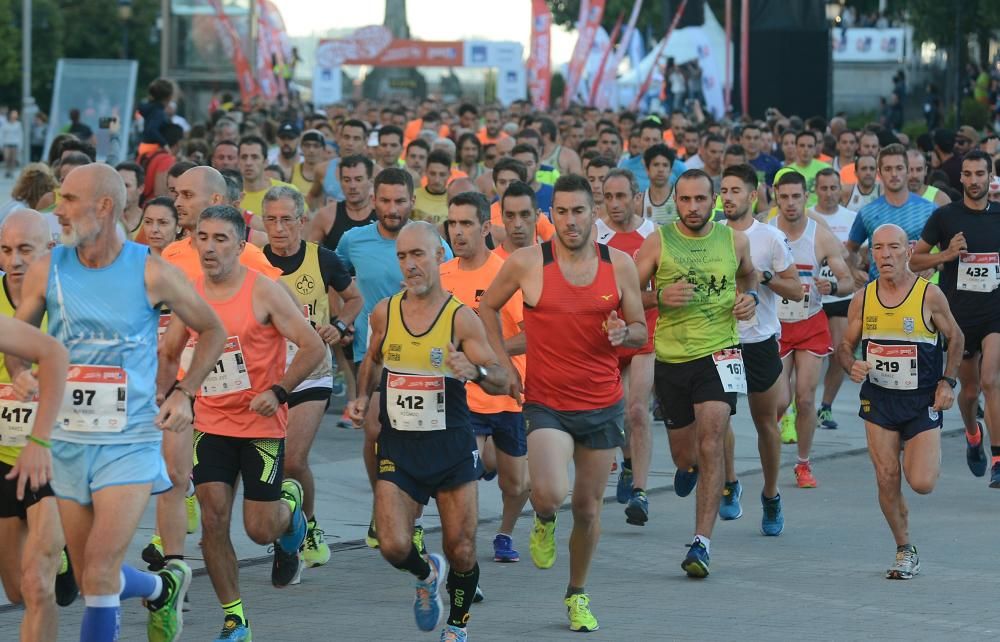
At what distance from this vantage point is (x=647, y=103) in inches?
2021

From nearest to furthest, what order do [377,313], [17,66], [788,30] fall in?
[377,313] < [788,30] < [17,66]

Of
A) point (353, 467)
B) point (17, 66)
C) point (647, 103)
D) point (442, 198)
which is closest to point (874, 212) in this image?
point (442, 198)

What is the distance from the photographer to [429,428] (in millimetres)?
7695

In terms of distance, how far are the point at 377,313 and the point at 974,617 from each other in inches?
111

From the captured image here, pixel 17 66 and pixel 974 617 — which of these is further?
pixel 17 66

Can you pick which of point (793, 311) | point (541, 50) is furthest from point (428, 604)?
point (541, 50)

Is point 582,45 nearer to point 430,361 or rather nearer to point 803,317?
point 803,317

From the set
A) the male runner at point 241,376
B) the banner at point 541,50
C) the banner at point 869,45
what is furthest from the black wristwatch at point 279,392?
the banner at point 869,45

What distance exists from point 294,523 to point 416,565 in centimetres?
96

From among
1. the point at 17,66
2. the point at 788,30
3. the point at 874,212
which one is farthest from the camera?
the point at 17,66

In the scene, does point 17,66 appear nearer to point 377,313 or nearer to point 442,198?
point 442,198

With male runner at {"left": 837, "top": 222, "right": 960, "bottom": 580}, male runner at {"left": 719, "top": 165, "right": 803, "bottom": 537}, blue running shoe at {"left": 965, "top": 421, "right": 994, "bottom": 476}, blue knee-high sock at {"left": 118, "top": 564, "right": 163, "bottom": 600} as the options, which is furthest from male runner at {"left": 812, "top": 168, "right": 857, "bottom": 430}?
blue knee-high sock at {"left": 118, "top": 564, "right": 163, "bottom": 600}

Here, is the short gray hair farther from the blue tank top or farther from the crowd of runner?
the blue tank top

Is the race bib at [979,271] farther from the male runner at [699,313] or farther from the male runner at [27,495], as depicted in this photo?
the male runner at [27,495]
